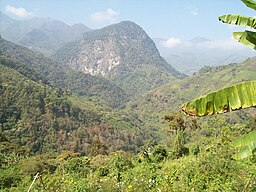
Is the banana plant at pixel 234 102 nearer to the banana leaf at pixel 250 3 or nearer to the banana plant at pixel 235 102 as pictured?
the banana plant at pixel 235 102

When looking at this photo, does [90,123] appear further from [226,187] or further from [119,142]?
[226,187]

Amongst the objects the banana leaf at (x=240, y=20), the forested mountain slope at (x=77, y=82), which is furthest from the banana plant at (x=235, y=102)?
the forested mountain slope at (x=77, y=82)

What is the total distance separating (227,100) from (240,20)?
135 centimetres

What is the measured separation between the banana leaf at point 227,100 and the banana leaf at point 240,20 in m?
1.01

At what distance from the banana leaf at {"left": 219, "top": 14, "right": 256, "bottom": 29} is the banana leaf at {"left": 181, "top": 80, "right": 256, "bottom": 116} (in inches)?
39.8

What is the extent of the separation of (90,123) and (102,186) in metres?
78.0

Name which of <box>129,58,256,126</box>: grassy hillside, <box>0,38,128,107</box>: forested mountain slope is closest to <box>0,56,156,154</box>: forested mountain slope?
<box>129,58,256,126</box>: grassy hillside

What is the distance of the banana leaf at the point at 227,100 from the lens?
12.8 ft

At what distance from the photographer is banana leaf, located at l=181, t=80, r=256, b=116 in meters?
3.89

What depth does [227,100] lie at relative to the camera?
3941mm

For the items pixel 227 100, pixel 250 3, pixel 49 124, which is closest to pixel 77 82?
pixel 49 124

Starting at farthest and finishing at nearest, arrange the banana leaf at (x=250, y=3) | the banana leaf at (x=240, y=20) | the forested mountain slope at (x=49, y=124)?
the forested mountain slope at (x=49, y=124) → the banana leaf at (x=240, y=20) → the banana leaf at (x=250, y=3)

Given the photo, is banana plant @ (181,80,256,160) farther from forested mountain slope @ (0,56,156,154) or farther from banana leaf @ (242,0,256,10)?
forested mountain slope @ (0,56,156,154)

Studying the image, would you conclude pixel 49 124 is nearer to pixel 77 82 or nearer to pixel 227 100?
pixel 227 100
